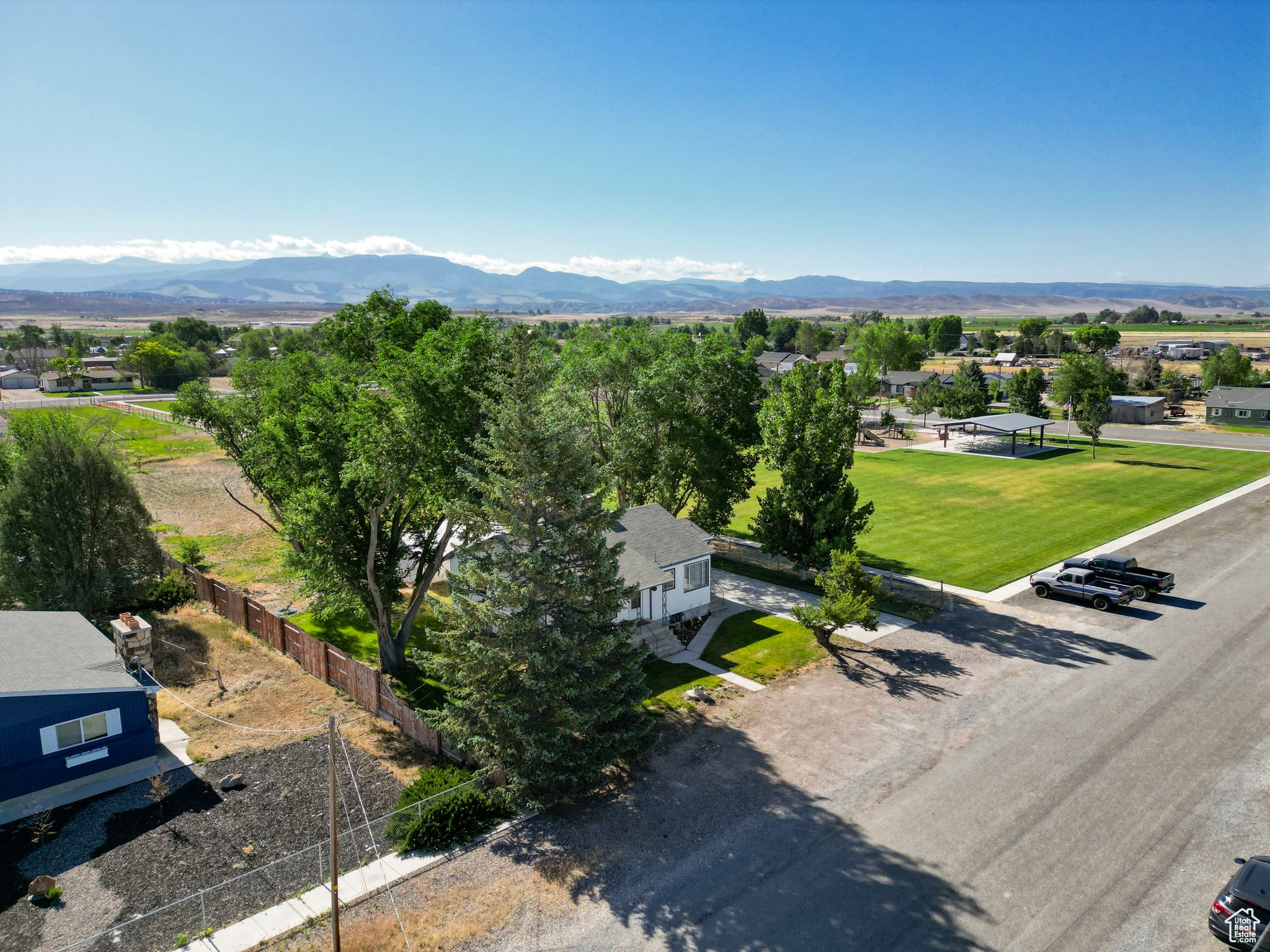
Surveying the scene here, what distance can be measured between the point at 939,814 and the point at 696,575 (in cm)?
1610

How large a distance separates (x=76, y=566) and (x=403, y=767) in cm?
2016

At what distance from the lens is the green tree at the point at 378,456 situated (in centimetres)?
2402

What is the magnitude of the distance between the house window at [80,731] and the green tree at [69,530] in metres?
12.6

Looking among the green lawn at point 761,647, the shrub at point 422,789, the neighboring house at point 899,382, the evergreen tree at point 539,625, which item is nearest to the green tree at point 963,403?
the neighboring house at point 899,382

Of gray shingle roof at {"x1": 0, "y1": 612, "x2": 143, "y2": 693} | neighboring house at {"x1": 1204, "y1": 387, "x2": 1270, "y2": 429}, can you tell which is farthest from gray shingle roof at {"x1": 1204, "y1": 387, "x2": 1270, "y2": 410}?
gray shingle roof at {"x1": 0, "y1": 612, "x2": 143, "y2": 693}

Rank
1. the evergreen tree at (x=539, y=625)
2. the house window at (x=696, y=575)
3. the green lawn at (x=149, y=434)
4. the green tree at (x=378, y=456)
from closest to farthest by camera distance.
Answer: the evergreen tree at (x=539, y=625)
the green tree at (x=378, y=456)
the house window at (x=696, y=575)
the green lawn at (x=149, y=434)

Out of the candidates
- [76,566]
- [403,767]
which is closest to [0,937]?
[403,767]

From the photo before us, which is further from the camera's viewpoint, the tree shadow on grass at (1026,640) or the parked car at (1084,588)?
the parked car at (1084,588)

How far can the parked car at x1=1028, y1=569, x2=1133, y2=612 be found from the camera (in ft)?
112

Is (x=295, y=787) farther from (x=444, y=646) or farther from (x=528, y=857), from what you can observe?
(x=528, y=857)

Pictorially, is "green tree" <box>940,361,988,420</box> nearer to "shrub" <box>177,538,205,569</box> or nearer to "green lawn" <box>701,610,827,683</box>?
"green lawn" <box>701,610,827,683</box>

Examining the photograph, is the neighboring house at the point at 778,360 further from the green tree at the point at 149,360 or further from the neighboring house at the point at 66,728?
the neighboring house at the point at 66,728

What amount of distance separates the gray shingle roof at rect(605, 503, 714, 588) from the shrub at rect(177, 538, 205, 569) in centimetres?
2324

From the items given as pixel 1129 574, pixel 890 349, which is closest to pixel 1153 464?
pixel 1129 574
